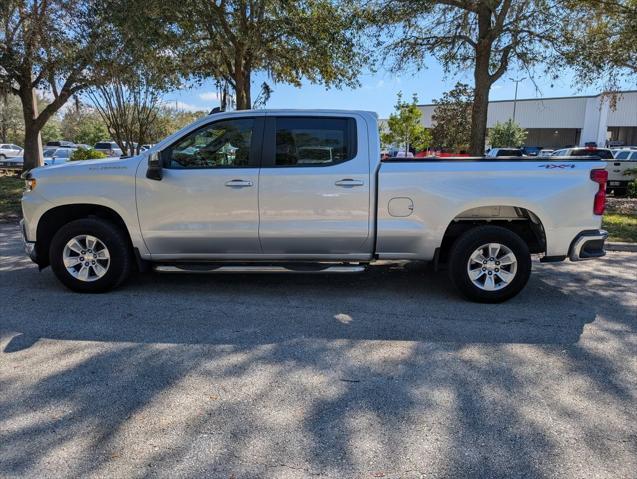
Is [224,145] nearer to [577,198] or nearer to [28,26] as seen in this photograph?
[577,198]

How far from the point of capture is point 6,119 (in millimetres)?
56188

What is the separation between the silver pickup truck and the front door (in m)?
0.01

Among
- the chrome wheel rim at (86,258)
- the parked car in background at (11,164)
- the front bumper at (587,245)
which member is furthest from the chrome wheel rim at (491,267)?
the parked car in background at (11,164)

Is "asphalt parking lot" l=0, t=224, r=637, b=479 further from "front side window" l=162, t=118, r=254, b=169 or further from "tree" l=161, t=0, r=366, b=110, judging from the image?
"tree" l=161, t=0, r=366, b=110

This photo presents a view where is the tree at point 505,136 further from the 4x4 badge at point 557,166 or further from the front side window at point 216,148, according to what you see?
the front side window at point 216,148

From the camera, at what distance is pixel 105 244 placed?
547 centimetres

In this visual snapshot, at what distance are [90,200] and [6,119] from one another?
6196 centimetres

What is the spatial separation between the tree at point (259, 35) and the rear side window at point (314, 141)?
7.44 m

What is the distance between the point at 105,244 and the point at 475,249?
4.05 meters

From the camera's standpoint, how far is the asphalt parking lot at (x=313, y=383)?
275 centimetres

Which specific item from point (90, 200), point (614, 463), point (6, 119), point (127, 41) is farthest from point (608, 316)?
point (6, 119)

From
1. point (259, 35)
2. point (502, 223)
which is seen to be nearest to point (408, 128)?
point (259, 35)

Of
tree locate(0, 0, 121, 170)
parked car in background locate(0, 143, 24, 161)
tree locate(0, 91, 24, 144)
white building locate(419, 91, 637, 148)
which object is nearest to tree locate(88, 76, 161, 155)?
tree locate(0, 0, 121, 170)

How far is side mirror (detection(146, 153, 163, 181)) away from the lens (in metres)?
5.32
